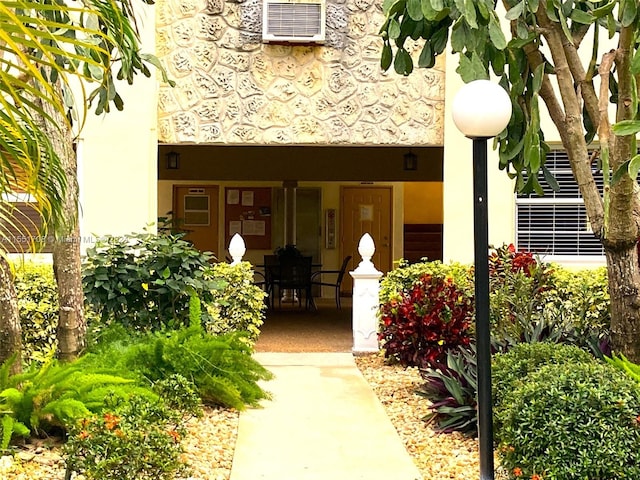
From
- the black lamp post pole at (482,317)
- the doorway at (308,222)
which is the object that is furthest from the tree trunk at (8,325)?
the doorway at (308,222)

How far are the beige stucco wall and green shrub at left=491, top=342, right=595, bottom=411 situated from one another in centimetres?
488

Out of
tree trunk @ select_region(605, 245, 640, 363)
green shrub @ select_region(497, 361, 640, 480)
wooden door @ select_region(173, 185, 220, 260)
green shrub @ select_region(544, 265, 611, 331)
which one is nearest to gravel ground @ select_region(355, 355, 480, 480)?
green shrub @ select_region(497, 361, 640, 480)

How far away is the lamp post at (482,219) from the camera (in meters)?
3.39

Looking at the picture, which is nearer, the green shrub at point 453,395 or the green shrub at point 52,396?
the green shrub at point 52,396

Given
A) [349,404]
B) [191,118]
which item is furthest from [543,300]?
[191,118]

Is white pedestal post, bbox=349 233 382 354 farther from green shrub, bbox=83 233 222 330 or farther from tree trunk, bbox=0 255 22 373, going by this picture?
tree trunk, bbox=0 255 22 373

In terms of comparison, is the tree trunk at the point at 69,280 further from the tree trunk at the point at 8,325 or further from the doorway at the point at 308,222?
the doorway at the point at 308,222

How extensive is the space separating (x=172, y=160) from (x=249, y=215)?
8.41 ft

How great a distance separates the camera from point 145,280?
5938 mm

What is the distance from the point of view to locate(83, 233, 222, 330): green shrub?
5.90 metres

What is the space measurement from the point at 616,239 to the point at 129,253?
3.80 metres

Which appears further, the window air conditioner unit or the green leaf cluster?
the window air conditioner unit

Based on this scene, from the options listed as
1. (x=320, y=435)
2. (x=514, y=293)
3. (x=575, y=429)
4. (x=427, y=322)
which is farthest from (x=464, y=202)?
→ (x=575, y=429)

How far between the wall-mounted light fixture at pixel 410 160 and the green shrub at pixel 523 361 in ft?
24.3
